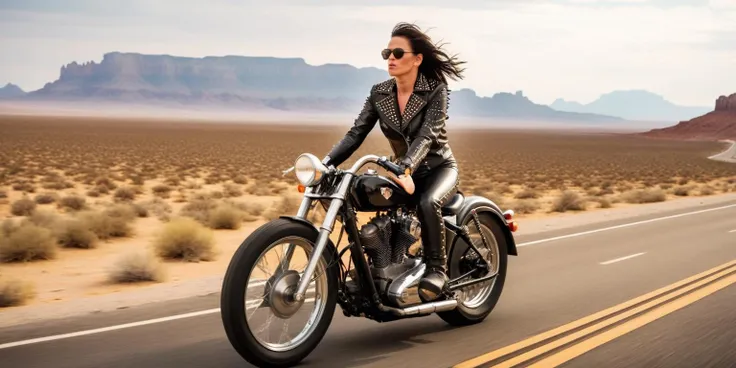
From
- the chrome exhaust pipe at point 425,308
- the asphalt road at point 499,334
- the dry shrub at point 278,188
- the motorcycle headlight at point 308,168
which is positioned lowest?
the dry shrub at point 278,188

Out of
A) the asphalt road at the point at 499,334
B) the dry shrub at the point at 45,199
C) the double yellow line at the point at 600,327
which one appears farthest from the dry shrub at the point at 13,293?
the dry shrub at the point at 45,199

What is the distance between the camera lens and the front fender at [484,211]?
299 inches

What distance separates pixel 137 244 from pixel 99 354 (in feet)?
31.6

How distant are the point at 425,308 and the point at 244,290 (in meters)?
1.64

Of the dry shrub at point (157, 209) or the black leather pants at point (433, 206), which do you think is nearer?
the black leather pants at point (433, 206)

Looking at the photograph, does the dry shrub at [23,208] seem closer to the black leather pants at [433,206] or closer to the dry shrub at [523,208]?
the dry shrub at [523,208]

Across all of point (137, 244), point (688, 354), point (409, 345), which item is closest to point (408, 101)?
point (409, 345)

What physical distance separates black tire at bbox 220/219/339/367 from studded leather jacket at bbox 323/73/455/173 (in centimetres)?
107

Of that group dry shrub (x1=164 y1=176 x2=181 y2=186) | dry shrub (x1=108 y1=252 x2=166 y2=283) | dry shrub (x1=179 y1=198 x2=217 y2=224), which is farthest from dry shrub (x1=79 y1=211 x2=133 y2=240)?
dry shrub (x1=164 y1=176 x2=181 y2=186)

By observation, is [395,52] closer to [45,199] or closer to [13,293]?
[13,293]

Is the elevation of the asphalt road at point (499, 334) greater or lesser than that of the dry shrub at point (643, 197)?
greater

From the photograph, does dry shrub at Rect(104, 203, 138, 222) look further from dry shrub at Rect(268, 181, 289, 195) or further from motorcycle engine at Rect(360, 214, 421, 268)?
dry shrub at Rect(268, 181, 289, 195)

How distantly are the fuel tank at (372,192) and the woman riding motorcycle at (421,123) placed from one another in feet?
1.09

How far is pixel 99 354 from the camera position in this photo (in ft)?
21.6
